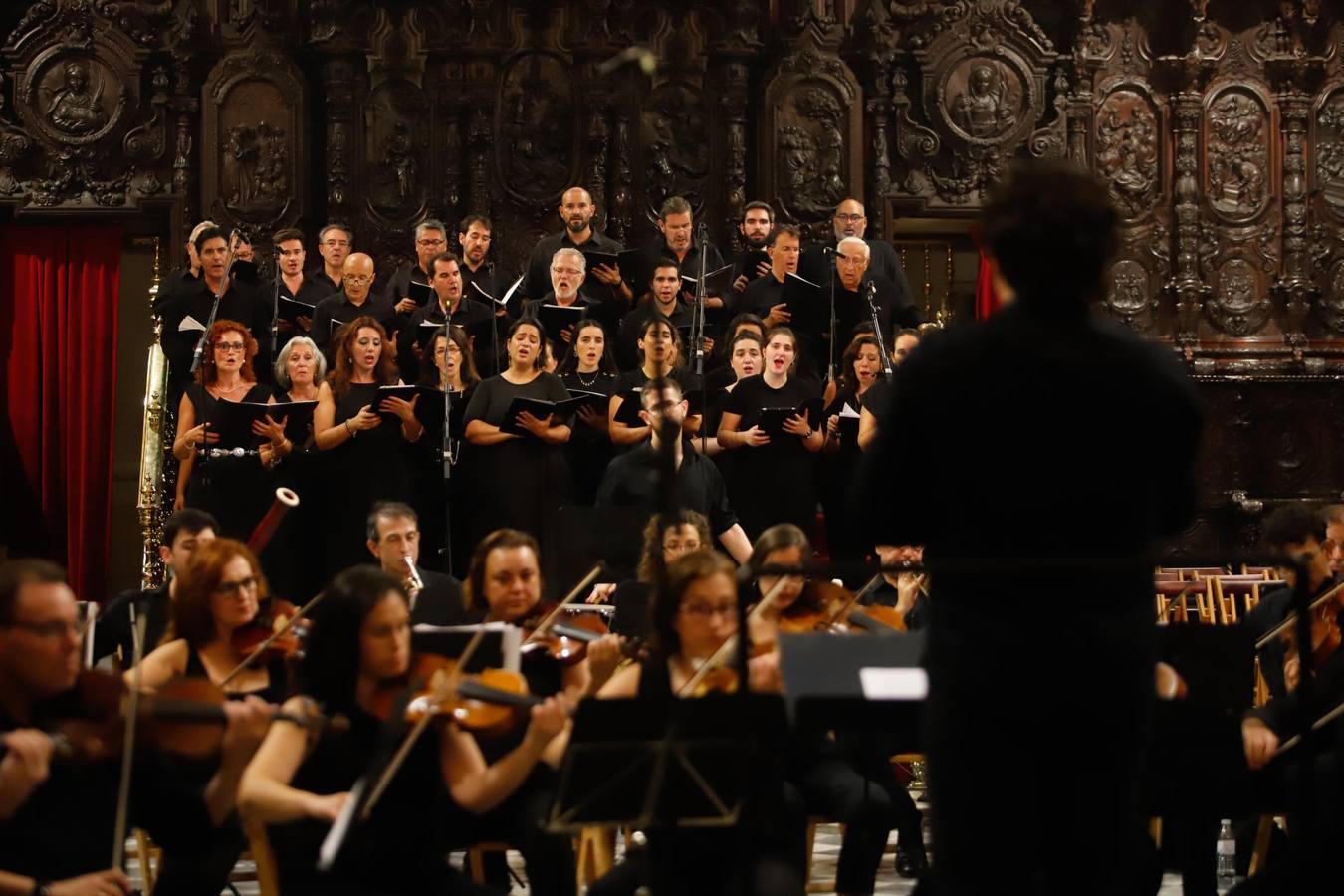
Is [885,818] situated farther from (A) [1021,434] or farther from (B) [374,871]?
(A) [1021,434]

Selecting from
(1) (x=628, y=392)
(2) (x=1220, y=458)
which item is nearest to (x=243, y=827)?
(1) (x=628, y=392)

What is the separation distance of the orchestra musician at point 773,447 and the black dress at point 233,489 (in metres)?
1.88

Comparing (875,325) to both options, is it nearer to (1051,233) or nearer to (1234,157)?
(1234,157)

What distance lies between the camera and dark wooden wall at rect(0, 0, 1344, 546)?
1050 centimetres

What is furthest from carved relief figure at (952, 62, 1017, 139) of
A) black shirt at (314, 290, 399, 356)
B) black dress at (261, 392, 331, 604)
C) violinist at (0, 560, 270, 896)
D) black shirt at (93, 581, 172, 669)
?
violinist at (0, 560, 270, 896)

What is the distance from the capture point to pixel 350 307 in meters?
8.77

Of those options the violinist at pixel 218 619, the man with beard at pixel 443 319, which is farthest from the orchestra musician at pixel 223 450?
the violinist at pixel 218 619

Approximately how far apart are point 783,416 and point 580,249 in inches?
75.5

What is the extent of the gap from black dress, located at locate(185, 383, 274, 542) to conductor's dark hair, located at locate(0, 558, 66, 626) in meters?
4.25

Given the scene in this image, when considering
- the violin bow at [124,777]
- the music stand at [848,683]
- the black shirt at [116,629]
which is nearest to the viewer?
the violin bow at [124,777]

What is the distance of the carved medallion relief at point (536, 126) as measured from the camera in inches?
421

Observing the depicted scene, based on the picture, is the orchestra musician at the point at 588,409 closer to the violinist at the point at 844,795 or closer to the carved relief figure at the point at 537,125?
the carved relief figure at the point at 537,125

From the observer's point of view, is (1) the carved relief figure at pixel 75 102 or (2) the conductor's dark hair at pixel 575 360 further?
(1) the carved relief figure at pixel 75 102

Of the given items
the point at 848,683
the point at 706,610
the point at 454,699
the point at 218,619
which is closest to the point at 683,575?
the point at 706,610
